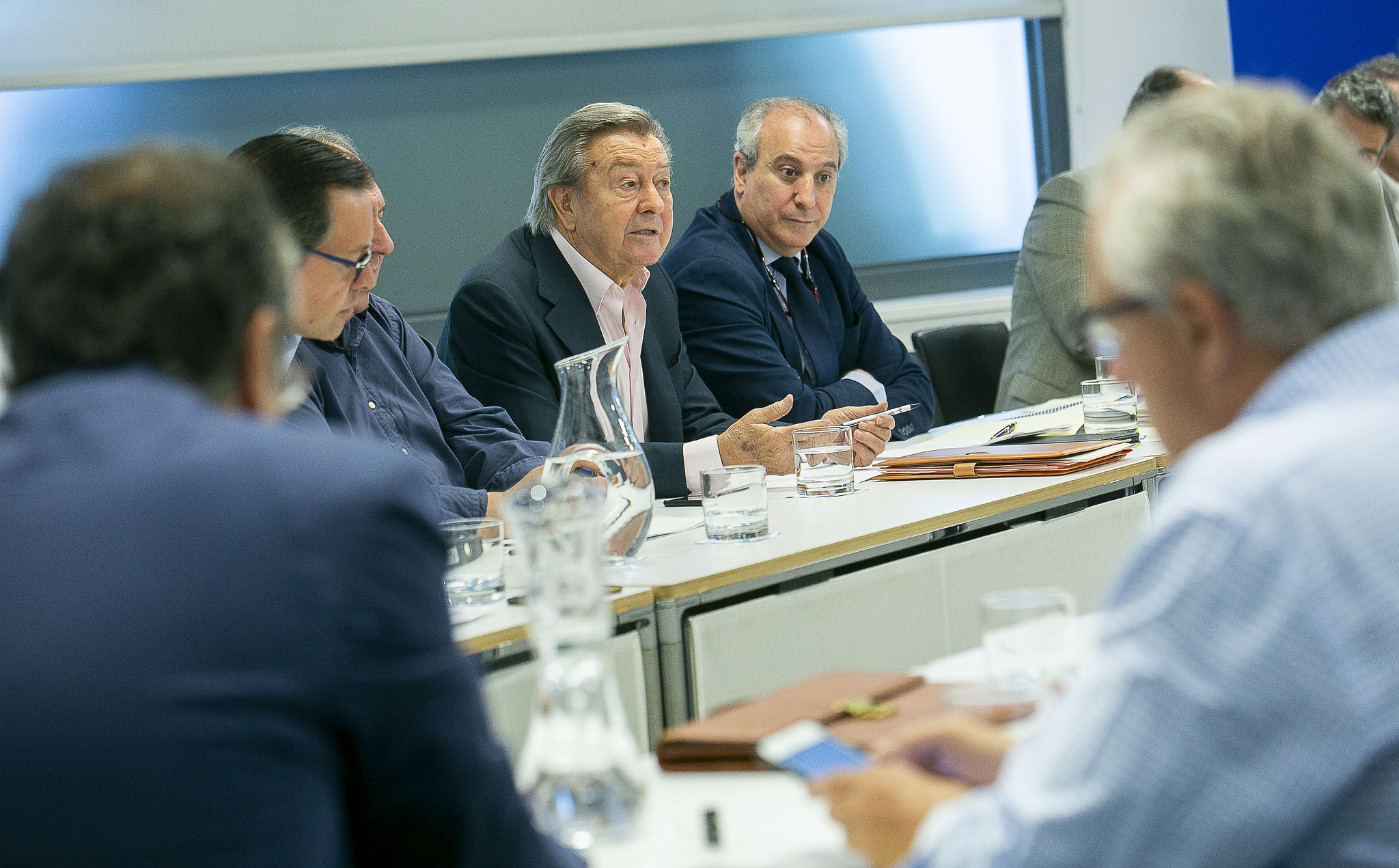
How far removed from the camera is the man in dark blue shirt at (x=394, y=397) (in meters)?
2.39

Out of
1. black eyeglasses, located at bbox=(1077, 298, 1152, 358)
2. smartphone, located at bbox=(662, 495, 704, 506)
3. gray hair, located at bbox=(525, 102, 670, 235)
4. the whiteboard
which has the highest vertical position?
the whiteboard

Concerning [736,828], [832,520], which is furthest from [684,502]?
[736,828]

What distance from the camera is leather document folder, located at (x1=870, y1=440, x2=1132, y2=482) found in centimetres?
264

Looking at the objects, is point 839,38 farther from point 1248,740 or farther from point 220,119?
point 1248,740

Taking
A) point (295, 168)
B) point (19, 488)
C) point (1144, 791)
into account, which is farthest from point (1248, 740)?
point (295, 168)

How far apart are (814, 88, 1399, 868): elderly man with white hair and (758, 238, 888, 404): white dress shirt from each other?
2739 mm

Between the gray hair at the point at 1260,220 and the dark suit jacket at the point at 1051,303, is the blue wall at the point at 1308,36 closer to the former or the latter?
the dark suit jacket at the point at 1051,303

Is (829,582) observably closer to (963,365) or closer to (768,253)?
(768,253)

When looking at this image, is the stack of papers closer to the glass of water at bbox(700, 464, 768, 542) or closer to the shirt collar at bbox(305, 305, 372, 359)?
the glass of water at bbox(700, 464, 768, 542)

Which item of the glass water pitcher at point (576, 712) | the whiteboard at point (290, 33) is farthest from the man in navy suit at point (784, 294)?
the glass water pitcher at point (576, 712)

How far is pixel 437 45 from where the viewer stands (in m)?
5.00

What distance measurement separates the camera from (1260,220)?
883 millimetres

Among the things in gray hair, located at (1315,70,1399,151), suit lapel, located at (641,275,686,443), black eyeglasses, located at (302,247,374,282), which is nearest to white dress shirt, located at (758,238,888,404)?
suit lapel, located at (641,275,686,443)

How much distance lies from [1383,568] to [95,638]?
2.42ft
